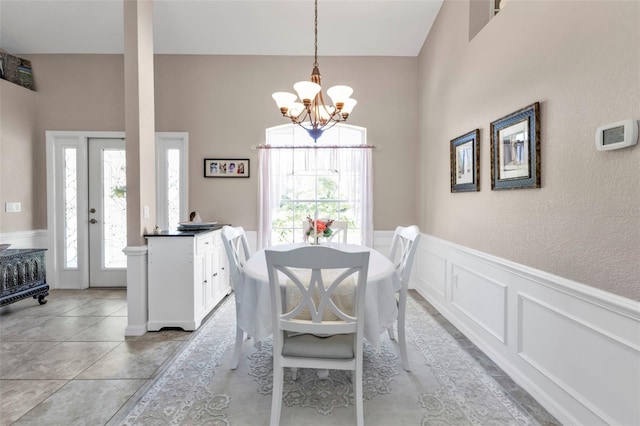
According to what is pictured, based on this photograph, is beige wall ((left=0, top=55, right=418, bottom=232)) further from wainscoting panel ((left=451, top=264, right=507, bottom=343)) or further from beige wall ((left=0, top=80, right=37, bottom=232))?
wainscoting panel ((left=451, top=264, right=507, bottom=343))

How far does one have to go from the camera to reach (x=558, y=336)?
186 cm

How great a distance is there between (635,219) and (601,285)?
0.36m

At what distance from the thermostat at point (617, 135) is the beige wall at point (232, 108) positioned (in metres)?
2.99

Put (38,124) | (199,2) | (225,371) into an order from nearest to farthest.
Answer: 1. (225,371)
2. (199,2)
3. (38,124)

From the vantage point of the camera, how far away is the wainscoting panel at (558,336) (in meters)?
1.48

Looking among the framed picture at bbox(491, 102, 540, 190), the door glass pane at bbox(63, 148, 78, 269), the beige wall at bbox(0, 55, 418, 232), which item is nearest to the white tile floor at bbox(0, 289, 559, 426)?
the door glass pane at bbox(63, 148, 78, 269)

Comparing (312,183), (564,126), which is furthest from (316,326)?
(312,183)

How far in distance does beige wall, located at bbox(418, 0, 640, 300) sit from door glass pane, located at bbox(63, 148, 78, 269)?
4894 millimetres

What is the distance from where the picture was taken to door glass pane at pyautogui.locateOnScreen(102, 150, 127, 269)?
4.48 metres

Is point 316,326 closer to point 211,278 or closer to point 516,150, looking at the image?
point 516,150

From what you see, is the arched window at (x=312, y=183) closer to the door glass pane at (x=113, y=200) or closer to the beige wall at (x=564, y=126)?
the beige wall at (x=564, y=126)

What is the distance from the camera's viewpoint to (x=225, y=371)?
235 centimetres

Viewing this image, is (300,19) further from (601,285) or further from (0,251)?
A: (0,251)

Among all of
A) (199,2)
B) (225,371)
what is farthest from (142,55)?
(225,371)
